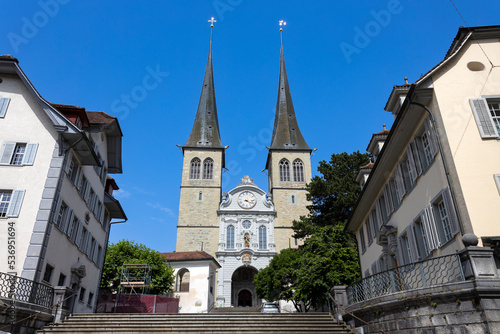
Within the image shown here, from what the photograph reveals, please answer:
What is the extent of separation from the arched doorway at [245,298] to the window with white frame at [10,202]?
150 ft

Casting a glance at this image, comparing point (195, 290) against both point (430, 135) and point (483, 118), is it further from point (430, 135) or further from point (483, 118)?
point (483, 118)

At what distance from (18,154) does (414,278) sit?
15.9 metres

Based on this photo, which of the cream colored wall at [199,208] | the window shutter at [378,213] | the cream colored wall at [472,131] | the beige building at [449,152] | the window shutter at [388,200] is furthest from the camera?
the cream colored wall at [199,208]

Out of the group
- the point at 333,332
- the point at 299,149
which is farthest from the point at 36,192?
the point at 299,149

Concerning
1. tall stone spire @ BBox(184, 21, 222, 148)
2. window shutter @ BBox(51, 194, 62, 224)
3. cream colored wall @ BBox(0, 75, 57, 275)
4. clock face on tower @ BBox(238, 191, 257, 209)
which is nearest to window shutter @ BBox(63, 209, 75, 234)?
window shutter @ BBox(51, 194, 62, 224)

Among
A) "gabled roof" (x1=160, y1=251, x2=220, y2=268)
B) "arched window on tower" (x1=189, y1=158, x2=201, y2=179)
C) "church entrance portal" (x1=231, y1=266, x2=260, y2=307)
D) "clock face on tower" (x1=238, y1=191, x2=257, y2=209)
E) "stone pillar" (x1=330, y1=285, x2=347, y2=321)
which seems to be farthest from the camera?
"arched window on tower" (x1=189, y1=158, x2=201, y2=179)

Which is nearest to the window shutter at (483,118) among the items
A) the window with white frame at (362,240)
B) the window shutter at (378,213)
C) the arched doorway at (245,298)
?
the window shutter at (378,213)

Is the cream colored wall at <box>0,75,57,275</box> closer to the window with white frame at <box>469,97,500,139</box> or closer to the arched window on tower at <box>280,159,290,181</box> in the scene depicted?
the window with white frame at <box>469,97,500,139</box>

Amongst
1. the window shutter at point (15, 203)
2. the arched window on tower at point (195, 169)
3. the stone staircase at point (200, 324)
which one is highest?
the arched window on tower at point (195, 169)

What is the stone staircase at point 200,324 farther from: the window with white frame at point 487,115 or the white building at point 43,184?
the window with white frame at point 487,115

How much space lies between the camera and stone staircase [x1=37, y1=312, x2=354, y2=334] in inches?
541

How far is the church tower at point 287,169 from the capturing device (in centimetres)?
5844

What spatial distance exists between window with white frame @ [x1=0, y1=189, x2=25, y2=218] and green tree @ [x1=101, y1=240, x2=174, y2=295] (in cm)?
2164

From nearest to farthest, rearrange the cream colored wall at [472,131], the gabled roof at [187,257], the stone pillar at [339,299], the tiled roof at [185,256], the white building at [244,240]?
the cream colored wall at [472,131]
the stone pillar at [339,299]
the gabled roof at [187,257]
the tiled roof at [185,256]
the white building at [244,240]
